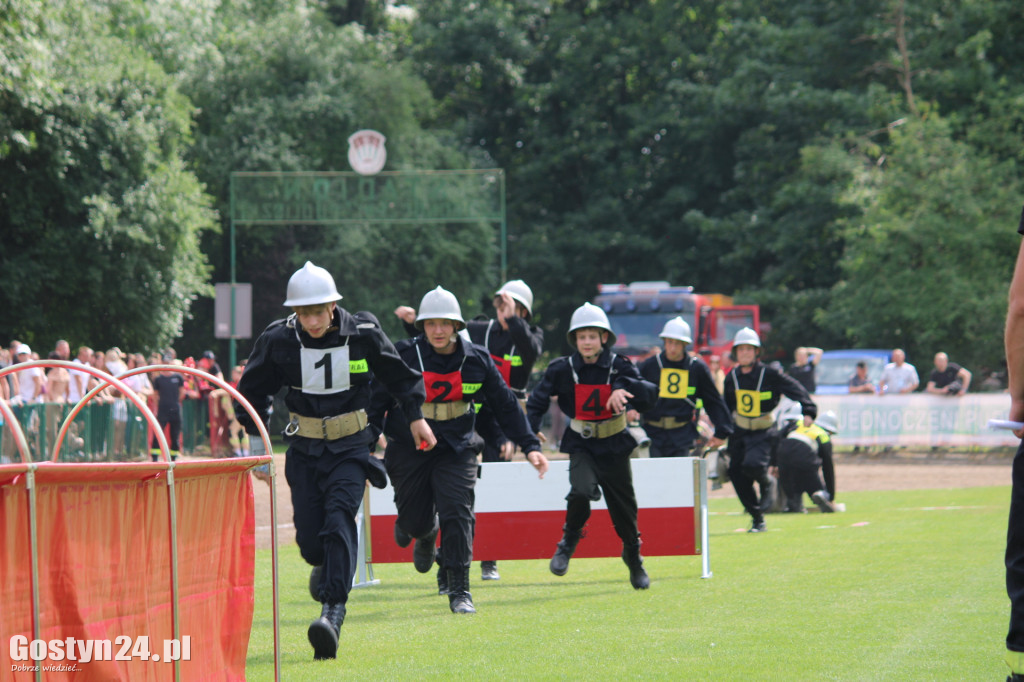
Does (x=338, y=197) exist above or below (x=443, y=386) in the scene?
above

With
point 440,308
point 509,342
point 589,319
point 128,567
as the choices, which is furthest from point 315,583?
point 509,342

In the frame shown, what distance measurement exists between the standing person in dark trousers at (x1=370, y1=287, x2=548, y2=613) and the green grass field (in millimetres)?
521

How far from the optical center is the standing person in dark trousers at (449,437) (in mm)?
8766

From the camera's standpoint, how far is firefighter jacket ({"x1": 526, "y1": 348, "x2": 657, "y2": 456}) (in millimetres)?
9656

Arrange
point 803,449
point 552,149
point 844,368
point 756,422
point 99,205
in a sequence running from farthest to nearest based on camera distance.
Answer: point 552,149
point 844,368
point 99,205
point 803,449
point 756,422

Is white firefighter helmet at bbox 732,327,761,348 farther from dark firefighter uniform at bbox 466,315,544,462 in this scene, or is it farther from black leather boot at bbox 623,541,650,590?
black leather boot at bbox 623,541,650,590

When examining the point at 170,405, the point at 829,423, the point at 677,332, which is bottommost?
the point at 170,405

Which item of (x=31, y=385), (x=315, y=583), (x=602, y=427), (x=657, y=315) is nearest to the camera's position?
(x=315, y=583)

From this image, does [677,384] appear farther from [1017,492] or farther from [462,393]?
[1017,492]

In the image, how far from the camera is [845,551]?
11891 mm

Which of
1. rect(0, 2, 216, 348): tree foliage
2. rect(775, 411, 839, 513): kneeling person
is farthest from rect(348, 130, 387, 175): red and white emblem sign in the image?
rect(775, 411, 839, 513): kneeling person

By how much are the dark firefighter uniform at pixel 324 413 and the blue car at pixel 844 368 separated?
21.9 meters

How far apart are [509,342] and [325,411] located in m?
3.80

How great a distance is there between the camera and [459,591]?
884cm
